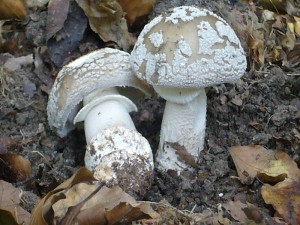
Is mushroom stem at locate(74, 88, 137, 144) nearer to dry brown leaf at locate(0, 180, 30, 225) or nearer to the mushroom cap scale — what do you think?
the mushroom cap scale

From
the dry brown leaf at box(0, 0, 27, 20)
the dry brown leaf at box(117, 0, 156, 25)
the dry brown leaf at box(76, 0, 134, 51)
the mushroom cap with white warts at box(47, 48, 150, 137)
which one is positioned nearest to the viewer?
the mushroom cap with white warts at box(47, 48, 150, 137)

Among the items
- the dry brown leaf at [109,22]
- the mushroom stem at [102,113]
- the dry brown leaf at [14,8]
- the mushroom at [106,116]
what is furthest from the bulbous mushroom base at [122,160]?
the dry brown leaf at [14,8]

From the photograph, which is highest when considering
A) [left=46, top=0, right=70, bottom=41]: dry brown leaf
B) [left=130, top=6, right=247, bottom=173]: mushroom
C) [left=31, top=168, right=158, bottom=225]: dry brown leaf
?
[left=130, top=6, right=247, bottom=173]: mushroom

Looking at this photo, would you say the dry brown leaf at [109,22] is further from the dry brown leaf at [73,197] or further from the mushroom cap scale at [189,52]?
the dry brown leaf at [73,197]

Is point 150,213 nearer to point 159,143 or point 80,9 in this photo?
point 159,143

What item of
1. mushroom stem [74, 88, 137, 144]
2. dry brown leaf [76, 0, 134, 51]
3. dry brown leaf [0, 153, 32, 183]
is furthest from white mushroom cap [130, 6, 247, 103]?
dry brown leaf [76, 0, 134, 51]

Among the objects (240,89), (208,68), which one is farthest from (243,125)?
(208,68)

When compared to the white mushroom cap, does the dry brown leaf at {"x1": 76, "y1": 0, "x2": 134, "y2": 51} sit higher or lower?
lower
